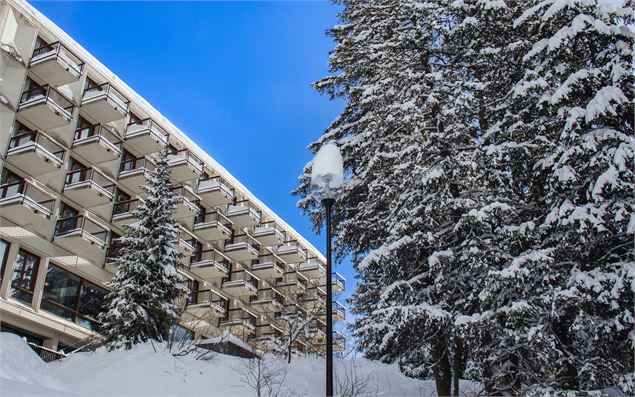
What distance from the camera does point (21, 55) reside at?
23.2 m

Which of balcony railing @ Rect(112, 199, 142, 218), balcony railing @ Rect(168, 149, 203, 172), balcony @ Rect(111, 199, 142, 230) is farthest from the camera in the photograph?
balcony railing @ Rect(168, 149, 203, 172)

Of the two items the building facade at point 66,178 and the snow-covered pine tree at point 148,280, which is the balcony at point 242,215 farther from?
the snow-covered pine tree at point 148,280

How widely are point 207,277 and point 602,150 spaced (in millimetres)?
27503

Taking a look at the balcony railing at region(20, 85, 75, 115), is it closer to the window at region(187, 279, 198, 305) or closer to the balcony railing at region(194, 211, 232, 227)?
the balcony railing at region(194, 211, 232, 227)

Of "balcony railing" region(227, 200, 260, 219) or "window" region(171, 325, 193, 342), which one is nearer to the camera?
"window" region(171, 325, 193, 342)

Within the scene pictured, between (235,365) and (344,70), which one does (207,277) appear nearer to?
(344,70)

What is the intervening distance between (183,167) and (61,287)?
31.1 feet

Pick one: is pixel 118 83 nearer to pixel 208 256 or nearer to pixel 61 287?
pixel 61 287

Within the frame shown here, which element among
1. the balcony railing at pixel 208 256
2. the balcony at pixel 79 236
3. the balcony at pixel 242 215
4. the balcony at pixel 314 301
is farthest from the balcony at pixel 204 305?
the balcony at pixel 79 236

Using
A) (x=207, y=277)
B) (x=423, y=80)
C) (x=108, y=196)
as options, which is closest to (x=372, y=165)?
(x=423, y=80)

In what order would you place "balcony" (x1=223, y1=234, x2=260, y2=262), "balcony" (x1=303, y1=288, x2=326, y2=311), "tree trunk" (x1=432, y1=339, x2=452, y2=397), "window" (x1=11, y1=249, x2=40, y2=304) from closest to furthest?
1. "tree trunk" (x1=432, y1=339, x2=452, y2=397)
2. "window" (x1=11, y1=249, x2=40, y2=304)
3. "balcony" (x1=303, y1=288, x2=326, y2=311)
4. "balcony" (x1=223, y1=234, x2=260, y2=262)

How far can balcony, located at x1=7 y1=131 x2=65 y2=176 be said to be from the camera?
71.6ft

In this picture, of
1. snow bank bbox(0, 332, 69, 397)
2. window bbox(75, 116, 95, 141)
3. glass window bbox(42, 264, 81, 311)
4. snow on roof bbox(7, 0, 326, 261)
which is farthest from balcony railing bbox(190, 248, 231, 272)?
snow bank bbox(0, 332, 69, 397)

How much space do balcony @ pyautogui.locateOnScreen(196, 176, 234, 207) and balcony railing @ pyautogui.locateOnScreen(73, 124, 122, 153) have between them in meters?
7.06
